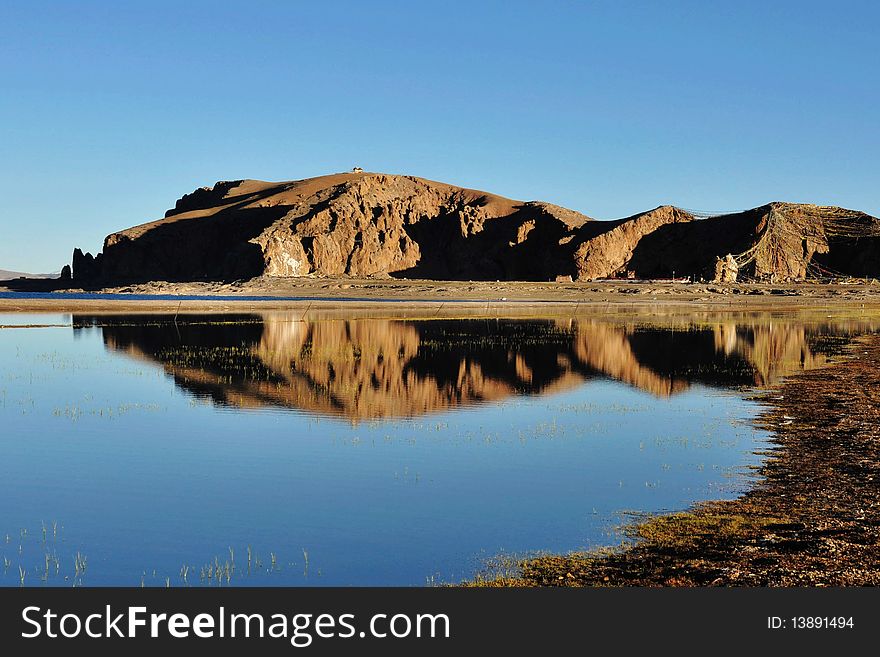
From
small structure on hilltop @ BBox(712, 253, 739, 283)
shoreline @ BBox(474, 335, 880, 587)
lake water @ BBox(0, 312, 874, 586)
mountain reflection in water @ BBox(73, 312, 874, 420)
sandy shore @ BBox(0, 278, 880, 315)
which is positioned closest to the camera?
shoreline @ BBox(474, 335, 880, 587)

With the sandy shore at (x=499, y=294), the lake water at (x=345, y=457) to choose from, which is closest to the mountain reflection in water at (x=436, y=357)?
the lake water at (x=345, y=457)

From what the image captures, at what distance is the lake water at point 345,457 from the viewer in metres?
12.3

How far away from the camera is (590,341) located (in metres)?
52.1

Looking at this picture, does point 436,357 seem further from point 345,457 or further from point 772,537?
point 772,537

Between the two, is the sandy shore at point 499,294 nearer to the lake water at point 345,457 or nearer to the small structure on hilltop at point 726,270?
the small structure on hilltop at point 726,270

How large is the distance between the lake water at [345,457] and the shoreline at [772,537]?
665 millimetres

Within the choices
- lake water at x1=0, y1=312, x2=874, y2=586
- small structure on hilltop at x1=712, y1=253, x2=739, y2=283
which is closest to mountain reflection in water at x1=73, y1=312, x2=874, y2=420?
lake water at x1=0, y1=312, x2=874, y2=586

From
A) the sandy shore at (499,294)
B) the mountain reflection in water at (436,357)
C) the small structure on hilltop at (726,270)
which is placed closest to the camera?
the mountain reflection in water at (436,357)

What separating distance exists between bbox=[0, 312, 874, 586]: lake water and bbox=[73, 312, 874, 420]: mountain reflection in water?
9.2 inches

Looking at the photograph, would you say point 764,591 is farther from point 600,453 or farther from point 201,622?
point 600,453

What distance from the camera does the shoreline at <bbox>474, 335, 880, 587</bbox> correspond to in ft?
35.2

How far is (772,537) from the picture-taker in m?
12.2

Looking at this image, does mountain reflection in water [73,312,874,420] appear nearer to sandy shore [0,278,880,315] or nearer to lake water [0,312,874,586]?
lake water [0,312,874,586]

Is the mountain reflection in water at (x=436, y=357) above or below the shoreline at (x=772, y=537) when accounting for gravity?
above
